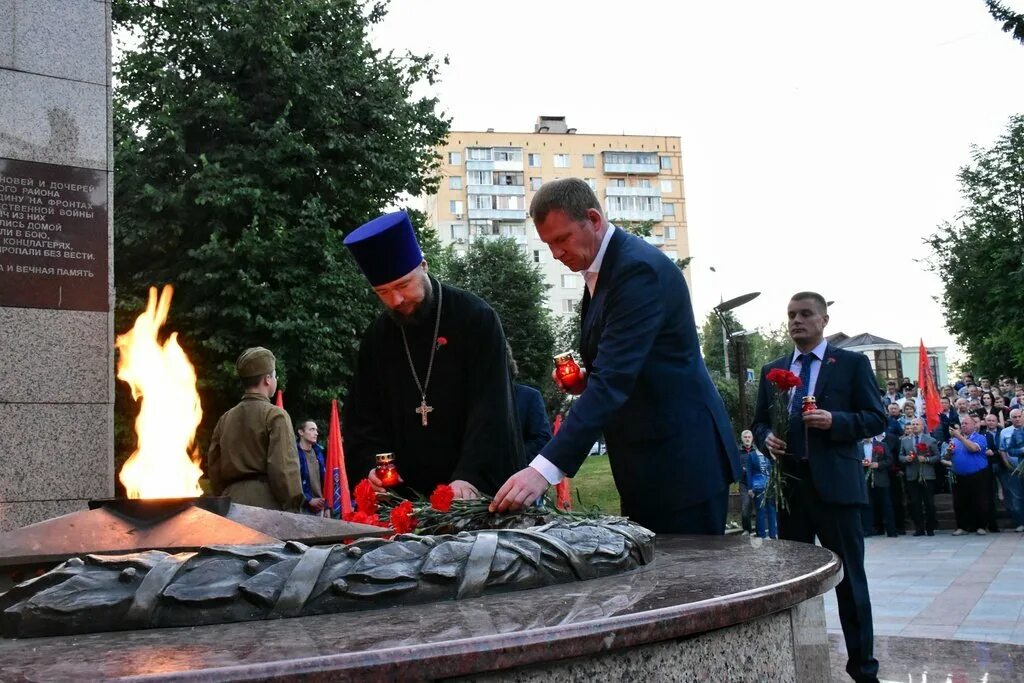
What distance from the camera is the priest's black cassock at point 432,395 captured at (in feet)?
13.5

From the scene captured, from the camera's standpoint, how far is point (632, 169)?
81125mm

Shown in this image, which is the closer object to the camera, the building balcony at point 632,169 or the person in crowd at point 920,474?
the person in crowd at point 920,474

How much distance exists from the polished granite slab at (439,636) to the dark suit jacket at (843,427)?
313cm

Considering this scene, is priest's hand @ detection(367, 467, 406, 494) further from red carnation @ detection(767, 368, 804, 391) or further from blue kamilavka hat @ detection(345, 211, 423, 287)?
red carnation @ detection(767, 368, 804, 391)

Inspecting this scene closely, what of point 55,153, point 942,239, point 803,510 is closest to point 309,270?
point 55,153

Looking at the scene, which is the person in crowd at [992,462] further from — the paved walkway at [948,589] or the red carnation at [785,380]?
the red carnation at [785,380]

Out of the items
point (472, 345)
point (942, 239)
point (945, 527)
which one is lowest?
point (945, 527)

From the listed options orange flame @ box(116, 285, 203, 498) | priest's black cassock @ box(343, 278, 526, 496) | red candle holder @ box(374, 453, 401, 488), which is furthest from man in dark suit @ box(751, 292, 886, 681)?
orange flame @ box(116, 285, 203, 498)

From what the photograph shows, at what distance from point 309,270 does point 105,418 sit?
14.9m

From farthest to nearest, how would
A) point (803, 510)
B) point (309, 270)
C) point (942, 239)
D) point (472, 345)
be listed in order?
point (942, 239)
point (309, 270)
point (803, 510)
point (472, 345)

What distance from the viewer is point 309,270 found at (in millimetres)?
21344

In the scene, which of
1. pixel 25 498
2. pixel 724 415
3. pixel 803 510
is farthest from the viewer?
pixel 25 498

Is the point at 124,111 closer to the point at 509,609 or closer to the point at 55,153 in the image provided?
the point at 55,153

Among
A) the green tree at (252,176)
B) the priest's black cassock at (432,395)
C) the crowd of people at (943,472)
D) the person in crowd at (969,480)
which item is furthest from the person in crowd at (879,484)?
the priest's black cassock at (432,395)
